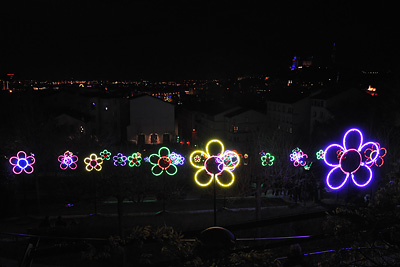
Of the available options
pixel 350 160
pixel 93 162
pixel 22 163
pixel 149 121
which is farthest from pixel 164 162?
pixel 149 121

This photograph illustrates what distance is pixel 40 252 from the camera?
2541 millimetres

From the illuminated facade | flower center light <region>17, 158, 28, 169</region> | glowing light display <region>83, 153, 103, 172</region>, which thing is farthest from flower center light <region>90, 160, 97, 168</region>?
the illuminated facade

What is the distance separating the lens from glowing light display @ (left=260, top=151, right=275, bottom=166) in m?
17.6

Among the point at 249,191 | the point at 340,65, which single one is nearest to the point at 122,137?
the point at 249,191

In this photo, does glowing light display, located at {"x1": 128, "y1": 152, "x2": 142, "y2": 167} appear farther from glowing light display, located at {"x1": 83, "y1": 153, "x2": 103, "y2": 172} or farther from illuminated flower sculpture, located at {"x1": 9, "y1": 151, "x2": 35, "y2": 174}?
illuminated flower sculpture, located at {"x1": 9, "y1": 151, "x2": 35, "y2": 174}

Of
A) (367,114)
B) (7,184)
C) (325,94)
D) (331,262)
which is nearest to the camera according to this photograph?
(331,262)

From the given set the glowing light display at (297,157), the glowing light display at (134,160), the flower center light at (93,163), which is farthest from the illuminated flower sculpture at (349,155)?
the flower center light at (93,163)

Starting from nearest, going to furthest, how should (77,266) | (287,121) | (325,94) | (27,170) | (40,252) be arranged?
1. (40,252)
2. (77,266)
3. (27,170)
4. (325,94)
5. (287,121)

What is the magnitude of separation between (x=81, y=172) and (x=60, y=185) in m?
1.63

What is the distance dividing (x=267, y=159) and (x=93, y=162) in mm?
9095

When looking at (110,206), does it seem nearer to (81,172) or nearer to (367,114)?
(81,172)

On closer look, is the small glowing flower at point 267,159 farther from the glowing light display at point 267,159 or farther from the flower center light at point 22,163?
the flower center light at point 22,163

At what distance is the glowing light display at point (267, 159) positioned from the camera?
1762 cm

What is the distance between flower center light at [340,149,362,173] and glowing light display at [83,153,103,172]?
486 inches
